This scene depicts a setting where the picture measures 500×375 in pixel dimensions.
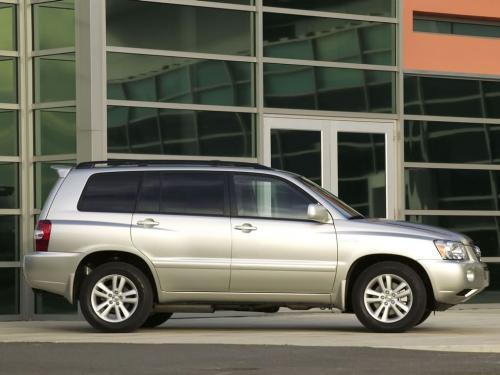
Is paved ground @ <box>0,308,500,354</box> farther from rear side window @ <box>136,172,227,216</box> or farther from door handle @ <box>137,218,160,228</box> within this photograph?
rear side window @ <box>136,172,227,216</box>

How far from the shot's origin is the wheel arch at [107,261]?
15516mm

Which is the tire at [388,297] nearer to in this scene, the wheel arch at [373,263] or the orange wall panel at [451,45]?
A: the wheel arch at [373,263]

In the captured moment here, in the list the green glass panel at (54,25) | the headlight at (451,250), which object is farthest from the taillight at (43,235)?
the green glass panel at (54,25)

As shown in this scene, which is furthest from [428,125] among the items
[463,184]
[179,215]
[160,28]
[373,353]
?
[373,353]

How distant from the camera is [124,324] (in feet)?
50.4

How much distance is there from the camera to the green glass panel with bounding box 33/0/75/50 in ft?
66.2

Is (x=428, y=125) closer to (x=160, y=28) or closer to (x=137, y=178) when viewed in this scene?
(x=160, y=28)

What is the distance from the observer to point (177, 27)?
806 inches

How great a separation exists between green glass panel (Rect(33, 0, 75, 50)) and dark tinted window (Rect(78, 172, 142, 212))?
187 inches

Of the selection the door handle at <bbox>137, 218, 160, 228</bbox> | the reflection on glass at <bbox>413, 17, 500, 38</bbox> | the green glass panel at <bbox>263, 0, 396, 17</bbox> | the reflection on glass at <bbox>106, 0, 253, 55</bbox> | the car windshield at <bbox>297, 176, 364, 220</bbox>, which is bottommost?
the door handle at <bbox>137, 218, 160, 228</bbox>

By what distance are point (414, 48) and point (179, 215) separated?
26.5ft

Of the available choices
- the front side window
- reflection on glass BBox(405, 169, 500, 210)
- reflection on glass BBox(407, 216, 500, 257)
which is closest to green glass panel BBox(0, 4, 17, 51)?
the front side window

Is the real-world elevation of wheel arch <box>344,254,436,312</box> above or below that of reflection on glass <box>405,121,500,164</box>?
below

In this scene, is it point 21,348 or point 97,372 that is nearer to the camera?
point 97,372
